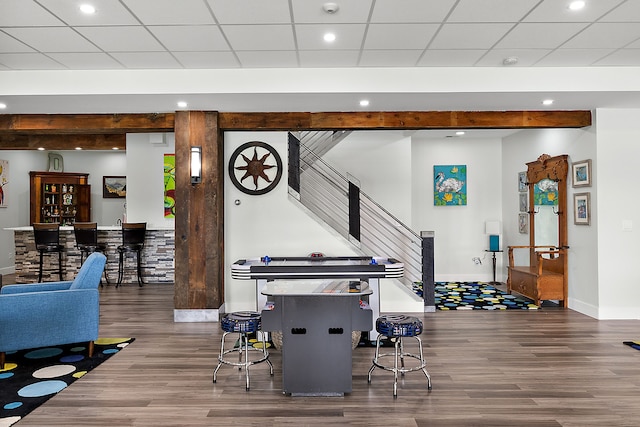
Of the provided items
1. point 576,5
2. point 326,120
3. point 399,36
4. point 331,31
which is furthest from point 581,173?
point 331,31

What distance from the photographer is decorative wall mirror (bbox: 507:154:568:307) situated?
22.1 feet

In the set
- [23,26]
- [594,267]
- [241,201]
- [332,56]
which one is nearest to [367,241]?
[241,201]

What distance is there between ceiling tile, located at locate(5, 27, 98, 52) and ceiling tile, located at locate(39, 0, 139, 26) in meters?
0.28

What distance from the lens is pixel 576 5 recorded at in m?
3.64

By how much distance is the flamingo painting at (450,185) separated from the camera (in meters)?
9.25

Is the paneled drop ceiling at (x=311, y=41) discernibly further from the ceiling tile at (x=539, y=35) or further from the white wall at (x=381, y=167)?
the white wall at (x=381, y=167)

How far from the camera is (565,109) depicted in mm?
6125

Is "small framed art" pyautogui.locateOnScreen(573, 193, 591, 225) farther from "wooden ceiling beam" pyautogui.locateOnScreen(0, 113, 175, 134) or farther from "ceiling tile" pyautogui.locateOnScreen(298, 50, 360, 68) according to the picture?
"wooden ceiling beam" pyautogui.locateOnScreen(0, 113, 175, 134)

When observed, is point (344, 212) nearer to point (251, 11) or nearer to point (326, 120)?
point (326, 120)

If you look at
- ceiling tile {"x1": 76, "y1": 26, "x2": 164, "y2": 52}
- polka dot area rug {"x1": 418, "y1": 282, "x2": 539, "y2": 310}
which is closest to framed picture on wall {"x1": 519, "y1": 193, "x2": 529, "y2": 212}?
polka dot area rug {"x1": 418, "y1": 282, "x2": 539, "y2": 310}

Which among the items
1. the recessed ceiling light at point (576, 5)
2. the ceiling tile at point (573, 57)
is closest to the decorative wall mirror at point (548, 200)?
the ceiling tile at point (573, 57)

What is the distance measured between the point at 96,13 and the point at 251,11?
4.06 feet

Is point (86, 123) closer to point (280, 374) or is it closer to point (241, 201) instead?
point (241, 201)

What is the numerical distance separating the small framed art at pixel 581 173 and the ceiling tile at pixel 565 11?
279cm
